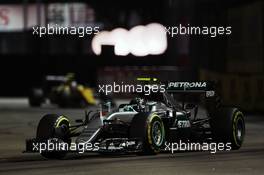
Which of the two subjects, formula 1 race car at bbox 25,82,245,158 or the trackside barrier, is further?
the trackside barrier

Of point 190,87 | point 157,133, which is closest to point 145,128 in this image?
point 157,133

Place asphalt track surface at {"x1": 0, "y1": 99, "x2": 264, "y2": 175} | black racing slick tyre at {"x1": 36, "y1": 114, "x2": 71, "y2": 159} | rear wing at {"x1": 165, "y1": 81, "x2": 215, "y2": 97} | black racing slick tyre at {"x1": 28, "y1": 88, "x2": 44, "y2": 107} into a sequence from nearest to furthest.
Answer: asphalt track surface at {"x1": 0, "y1": 99, "x2": 264, "y2": 175}, black racing slick tyre at {"x1": 36, "y1": 114, "x2": 71, "y2": 159}, rear wing at {"x1": 165, "y1": 81, "x2": 215, "y2": 97}, black racing slick tyre at {"x1": 28, "y1": 88, "x2": 44, "y2": 107}

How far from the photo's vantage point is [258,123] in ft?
86.1

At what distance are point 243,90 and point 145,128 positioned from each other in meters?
19.8

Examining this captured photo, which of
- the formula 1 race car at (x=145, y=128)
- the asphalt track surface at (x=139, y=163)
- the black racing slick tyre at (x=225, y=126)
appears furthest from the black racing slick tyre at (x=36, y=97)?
the black racing slick tyre at (x=225, y=126)

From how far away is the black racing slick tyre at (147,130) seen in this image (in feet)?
47.7

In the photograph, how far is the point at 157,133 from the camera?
49.5 ft

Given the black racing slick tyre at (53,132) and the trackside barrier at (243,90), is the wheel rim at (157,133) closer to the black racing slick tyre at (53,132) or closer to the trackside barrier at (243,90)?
the black racing slick tyre at (53,132)

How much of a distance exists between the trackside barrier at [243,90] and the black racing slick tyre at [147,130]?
1770cm

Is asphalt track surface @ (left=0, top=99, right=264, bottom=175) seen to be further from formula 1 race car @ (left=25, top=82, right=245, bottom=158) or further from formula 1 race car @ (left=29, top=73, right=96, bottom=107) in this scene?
formula 1 race car @ (left=29, top=73, right=96, bottom=107)

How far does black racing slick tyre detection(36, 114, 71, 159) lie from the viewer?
1464 cm

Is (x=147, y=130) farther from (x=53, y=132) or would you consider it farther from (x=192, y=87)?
(x=192, y=87)

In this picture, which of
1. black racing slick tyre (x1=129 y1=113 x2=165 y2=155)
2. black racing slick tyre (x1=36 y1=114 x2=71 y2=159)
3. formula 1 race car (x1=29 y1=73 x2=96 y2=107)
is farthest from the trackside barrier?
black racing slick tyre (x1=36 y1=114 x2=71 y2=159)

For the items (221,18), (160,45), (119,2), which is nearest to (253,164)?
(221,18)
